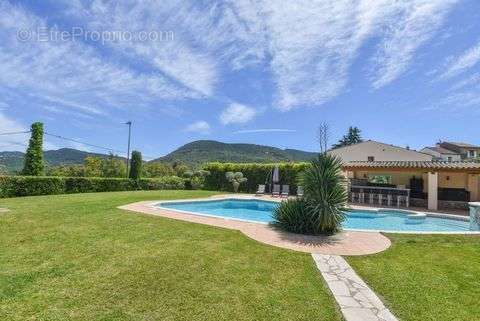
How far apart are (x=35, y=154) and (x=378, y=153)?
111 feet

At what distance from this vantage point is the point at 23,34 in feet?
47.8

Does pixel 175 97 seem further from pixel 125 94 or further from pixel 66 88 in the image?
pixel 66 88

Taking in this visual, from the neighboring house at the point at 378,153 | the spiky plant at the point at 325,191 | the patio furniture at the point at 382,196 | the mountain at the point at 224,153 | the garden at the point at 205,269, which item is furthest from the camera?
the mountain at the point at 224,153

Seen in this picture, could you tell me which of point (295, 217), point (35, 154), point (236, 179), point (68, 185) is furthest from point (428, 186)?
point (35, 154)

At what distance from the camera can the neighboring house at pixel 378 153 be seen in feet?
112

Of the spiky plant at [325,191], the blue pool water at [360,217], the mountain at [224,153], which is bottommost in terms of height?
the blue pool water at [360,217]

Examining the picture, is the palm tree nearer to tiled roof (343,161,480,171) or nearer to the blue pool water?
the blue pool water

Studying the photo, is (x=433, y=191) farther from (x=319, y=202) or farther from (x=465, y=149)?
(x=465, y=149)

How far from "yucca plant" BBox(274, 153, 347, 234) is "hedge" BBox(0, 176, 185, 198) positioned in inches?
677

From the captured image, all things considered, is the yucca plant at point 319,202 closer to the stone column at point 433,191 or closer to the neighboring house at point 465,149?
the stone column at point 433,191

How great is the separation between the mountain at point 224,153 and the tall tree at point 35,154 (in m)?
43.6

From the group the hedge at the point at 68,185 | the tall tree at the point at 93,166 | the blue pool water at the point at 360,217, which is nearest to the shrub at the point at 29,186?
the hedge at the point at 68,185

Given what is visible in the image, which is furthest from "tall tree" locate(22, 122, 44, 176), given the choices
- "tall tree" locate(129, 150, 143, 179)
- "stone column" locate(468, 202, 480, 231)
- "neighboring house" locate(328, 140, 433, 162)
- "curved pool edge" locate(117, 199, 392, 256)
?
"neighboring house" locate(328, 140, 433, 162)

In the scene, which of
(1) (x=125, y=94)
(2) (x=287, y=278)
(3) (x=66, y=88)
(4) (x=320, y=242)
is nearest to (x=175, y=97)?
(1) (x=125, y=94)
